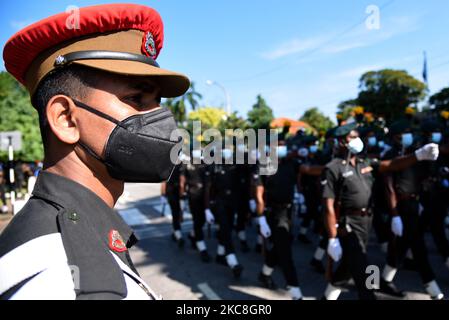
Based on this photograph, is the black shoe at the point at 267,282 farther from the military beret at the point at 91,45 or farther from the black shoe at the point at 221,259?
the military beret at the point at 91,45

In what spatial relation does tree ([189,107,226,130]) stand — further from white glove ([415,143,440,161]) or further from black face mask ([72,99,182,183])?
black face mask ([72,99,182,183])

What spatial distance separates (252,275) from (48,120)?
5297 mm

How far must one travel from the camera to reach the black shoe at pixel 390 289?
15.8 ft

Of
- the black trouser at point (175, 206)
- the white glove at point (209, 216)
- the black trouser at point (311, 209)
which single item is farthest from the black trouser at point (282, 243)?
the black trouser at point (175, 206)

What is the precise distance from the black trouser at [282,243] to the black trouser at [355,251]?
641mm

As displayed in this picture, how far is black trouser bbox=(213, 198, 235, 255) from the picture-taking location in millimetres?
6229

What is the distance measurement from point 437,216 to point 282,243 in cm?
283

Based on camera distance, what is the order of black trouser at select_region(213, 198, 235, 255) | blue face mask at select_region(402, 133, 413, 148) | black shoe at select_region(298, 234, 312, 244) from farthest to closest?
black shoe at select_region(298, 234, 312, 244) < black trouser at select_region(213, 198, 235, 255) < blue face mask at select_region(402, 133, 413, 148)

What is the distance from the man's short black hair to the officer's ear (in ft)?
0.11

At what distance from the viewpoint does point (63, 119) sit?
1.24 m

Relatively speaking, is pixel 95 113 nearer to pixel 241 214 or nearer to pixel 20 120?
pixel 241 214

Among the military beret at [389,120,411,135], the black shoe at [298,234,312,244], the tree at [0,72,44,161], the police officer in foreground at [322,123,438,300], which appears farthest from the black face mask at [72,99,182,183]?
the tree at [0,72,44,161]

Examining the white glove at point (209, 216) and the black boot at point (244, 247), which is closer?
the white glove at point (209, 216)
